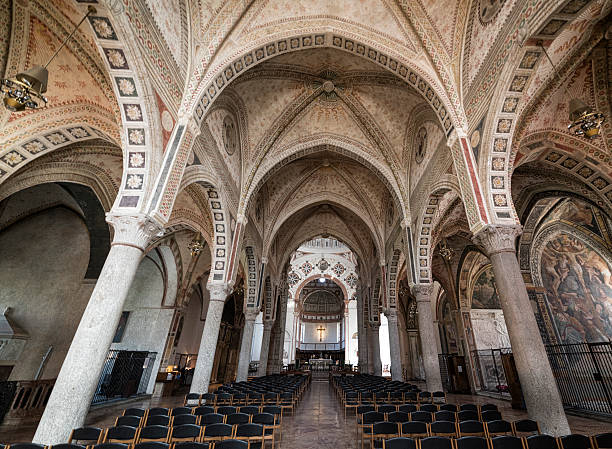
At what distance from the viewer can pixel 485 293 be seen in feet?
56.9

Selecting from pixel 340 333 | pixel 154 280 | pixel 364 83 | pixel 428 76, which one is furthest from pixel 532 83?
pixel 340 333

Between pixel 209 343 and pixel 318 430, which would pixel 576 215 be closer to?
pixel 318 430

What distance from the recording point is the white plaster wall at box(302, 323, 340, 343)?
32.7 metres

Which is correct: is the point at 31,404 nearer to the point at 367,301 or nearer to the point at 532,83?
the point at 532,83

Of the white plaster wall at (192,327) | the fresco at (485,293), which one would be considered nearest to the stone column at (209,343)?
the white plaster wall at (192,327)

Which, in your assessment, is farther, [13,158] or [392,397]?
[392,397]

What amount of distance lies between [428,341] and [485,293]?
10.2 metres

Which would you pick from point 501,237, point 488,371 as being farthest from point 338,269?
point 501,237

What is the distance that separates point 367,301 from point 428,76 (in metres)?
15.2

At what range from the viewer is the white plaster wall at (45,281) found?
10.3 metres

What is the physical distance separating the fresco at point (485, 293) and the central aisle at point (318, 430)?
13.0m

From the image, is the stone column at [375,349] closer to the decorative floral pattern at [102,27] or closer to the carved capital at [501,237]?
the carved capital at [501,237]

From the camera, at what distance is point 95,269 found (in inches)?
445

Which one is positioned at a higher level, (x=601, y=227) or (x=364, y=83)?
(x=364, y=83)
